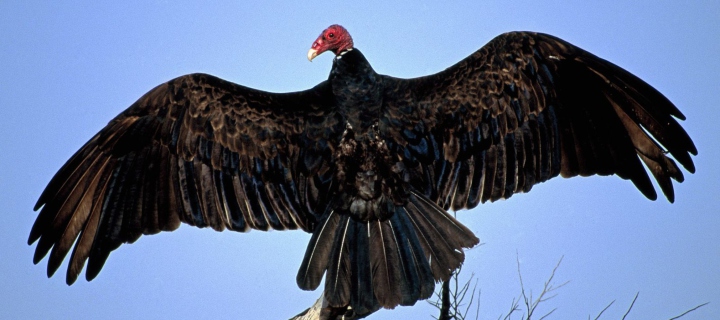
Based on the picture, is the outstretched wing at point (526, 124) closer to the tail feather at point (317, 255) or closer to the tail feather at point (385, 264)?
the tail feather at point (385, 264)

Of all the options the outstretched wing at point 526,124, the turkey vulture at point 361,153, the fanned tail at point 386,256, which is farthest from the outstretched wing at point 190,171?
the outstretched wing at point 526,124

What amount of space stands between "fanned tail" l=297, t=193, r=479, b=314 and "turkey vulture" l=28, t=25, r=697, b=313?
1 cm

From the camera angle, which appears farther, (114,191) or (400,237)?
(114,191)

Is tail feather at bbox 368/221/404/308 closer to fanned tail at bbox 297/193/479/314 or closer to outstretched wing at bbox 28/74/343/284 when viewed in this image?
fanned tail at bbox 297/193/479/314

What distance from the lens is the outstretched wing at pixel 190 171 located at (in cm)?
477

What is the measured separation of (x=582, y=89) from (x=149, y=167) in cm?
253

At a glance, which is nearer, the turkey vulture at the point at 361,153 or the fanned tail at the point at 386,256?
the fanned tail at the point at 386,256

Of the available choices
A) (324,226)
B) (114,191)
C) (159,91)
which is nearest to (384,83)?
(324,226)

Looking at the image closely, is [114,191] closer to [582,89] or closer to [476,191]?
[476,191]

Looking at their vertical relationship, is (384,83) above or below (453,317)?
above

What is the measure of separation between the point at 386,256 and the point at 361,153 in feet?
1.98

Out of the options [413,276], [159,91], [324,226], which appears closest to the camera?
[413,276]

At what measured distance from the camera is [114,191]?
16.5 ft

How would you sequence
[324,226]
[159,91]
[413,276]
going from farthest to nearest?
[159,91] → [324,226] → [413,276]
